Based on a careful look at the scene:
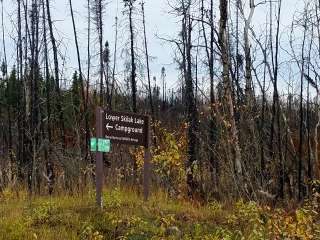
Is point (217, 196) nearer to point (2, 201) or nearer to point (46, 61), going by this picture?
point (2, 201)

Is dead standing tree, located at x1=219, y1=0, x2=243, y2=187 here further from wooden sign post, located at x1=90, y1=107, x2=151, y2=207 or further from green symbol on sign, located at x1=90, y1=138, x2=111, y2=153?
green symbol on sign, located at x1=90, y1=138, x2=111, y2=153

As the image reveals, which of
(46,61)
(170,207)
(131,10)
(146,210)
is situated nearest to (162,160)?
(170,207)

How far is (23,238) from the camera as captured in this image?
7.66 meters

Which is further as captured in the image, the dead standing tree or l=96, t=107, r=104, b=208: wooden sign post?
the dead standing tree

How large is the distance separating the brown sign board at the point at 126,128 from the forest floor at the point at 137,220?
3.62 feet

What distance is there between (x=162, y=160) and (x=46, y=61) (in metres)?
7.23

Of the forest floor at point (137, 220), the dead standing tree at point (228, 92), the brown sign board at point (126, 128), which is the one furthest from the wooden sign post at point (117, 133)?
the dead standing tree at point (228, 92)

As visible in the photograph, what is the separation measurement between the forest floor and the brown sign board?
3.62 ft

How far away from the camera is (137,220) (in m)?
8.48

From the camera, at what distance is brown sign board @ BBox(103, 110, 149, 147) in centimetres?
1000

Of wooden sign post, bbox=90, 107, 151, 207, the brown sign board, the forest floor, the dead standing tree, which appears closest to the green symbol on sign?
wooden sign post, bbox=90, 107, 151, 207

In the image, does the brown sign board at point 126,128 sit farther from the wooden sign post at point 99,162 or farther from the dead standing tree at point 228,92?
the dead standing tree at point 228,92

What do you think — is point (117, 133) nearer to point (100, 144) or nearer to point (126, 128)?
point (126, 128)

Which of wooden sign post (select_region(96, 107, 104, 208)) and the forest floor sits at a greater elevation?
wooden sign post (select_region(96, 107, 104, 208))
